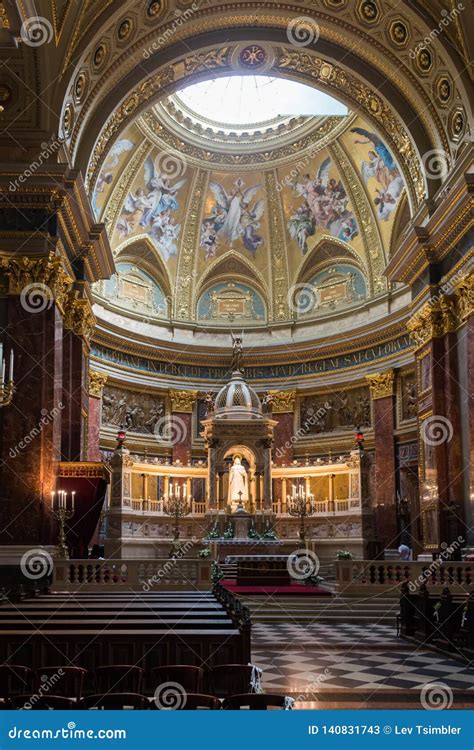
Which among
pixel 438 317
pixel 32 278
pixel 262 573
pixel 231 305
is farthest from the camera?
pixel 231 305

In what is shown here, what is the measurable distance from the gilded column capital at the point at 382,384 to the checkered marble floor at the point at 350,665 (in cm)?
1539

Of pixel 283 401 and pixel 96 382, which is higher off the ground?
pixel 96 382

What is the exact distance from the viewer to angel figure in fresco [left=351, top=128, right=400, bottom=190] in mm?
28234

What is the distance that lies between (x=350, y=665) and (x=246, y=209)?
2520 cm

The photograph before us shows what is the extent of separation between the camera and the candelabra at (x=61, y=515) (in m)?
15.8

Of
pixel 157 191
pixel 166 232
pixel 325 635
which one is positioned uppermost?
pixel 157 191

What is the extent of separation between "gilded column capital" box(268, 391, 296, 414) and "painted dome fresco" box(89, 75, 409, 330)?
3400 mm

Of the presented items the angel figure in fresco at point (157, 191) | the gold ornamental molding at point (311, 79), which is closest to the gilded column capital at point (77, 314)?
the gold ornamental molding at point (311, 79)

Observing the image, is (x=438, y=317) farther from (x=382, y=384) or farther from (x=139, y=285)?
(x=139, y=285)

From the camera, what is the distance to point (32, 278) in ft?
55.5

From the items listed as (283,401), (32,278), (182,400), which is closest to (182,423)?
(182,400)

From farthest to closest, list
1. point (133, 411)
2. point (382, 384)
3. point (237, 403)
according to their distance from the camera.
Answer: point (133, 411)
point (382, 384)
point (237, 403)

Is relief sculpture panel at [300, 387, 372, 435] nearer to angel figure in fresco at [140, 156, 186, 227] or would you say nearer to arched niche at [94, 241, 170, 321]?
arched niche at [94, 241, 170, 321]

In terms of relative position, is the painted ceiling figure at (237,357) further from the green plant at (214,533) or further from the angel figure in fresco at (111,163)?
the angel figure in fresco at (111,163)
